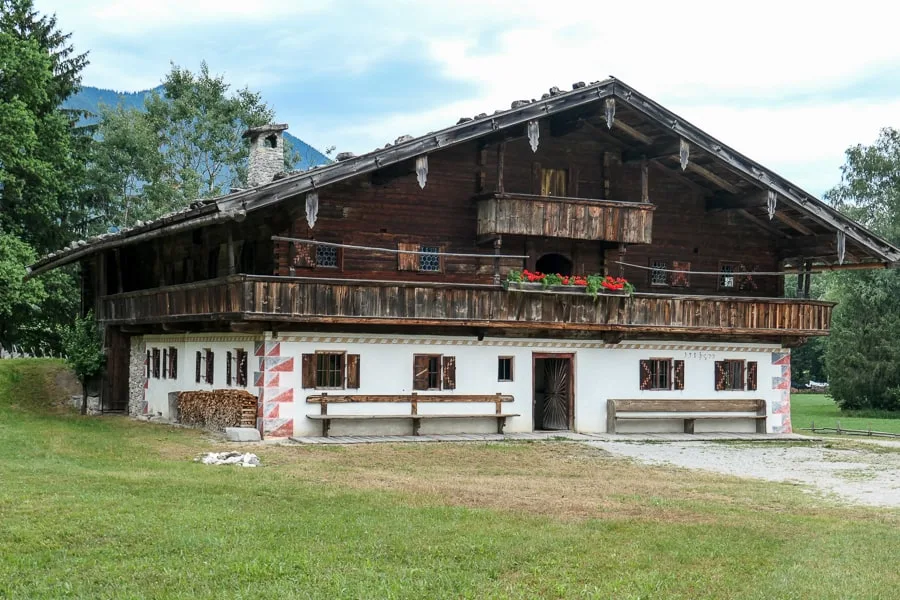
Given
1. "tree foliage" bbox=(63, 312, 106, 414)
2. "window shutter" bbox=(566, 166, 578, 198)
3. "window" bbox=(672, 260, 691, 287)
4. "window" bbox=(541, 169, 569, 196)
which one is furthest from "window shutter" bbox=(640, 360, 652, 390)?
"tree foliage" bbox=(63, 312, 106, 414)

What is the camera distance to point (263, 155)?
112ft

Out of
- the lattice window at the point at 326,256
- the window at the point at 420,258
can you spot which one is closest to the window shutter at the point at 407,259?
the window at the point at 420,258

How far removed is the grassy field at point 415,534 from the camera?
1083cm

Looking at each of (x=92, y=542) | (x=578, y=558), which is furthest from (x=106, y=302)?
(x=578, y=558)

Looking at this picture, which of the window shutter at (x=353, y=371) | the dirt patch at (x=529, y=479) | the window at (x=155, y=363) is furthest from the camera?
the window at (x=155, y=363)

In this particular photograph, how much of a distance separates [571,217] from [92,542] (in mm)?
18554

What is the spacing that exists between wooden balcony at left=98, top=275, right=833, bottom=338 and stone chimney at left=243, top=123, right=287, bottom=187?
5.09 meters

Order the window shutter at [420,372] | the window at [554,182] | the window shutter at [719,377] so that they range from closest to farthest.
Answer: the window shutter at [420,372] → the window at [554,182] → the window shutter at [719,377]

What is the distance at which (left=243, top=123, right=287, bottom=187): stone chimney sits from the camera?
33906 mm

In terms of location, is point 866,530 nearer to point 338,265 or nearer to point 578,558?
point 578,558

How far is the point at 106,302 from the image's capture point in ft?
116

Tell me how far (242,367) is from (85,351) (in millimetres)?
9832

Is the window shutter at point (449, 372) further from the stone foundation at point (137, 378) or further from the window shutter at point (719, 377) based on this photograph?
the stone foundation at point (137, 378)

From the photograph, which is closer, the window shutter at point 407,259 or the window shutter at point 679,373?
the window shutter at point 407,259
